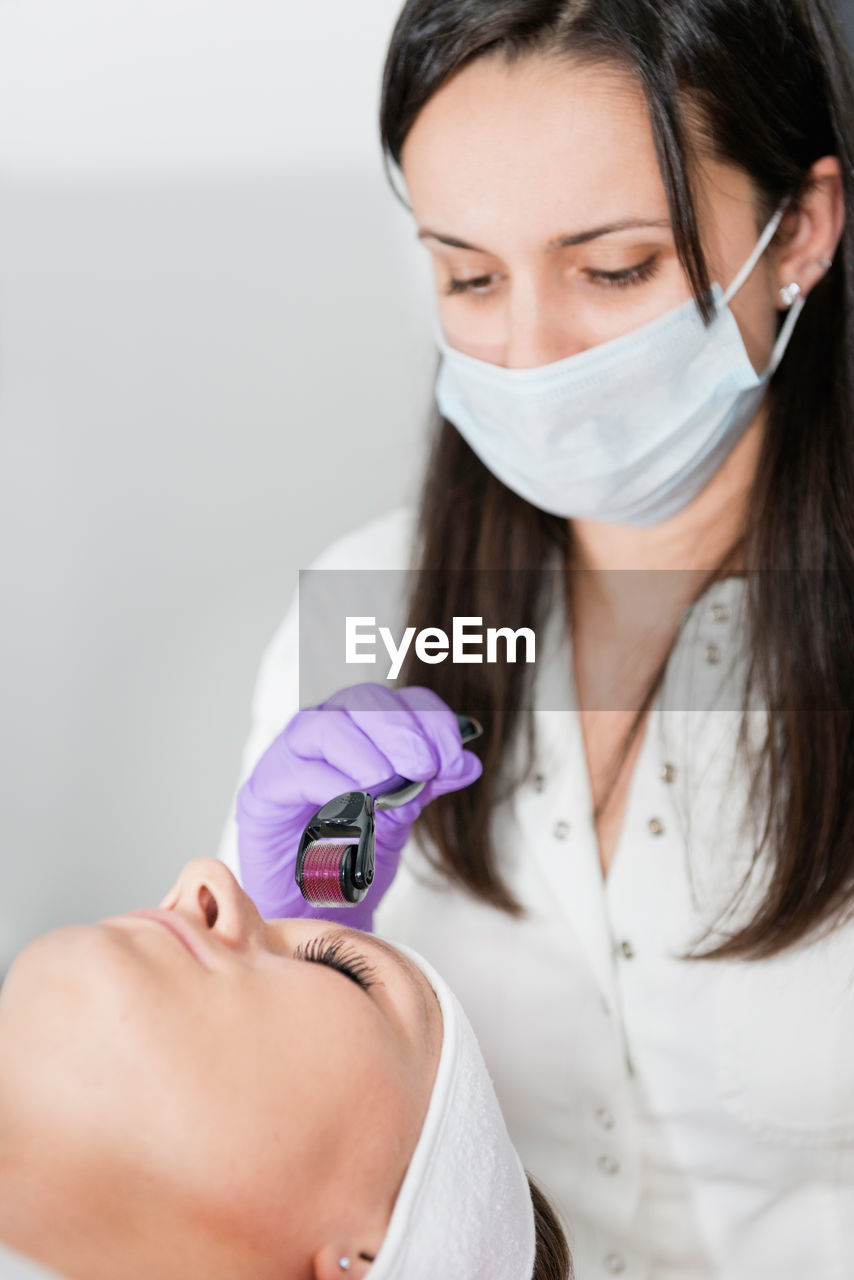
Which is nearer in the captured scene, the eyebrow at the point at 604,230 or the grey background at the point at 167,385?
the eyebrow at the point at 604,230

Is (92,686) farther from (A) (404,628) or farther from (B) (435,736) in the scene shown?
(B) (435,736)

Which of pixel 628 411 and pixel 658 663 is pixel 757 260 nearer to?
pixel 628 411

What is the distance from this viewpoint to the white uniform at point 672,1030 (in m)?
1.21

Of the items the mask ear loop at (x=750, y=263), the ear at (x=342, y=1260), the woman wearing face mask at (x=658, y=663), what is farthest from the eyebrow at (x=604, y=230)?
the ear at (x=342, y=1260)

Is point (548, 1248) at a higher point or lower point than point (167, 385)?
lower

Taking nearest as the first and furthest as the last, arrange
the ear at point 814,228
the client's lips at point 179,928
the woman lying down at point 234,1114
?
the woman lying down at point 234,1114
the client's lips at point 179,928
the ear at point 814,228

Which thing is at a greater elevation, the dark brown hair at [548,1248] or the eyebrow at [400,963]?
the eyebrow at [400,963]

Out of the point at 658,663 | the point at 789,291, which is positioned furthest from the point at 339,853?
the point at 789,291

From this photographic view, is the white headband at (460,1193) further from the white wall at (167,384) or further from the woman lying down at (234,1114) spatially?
the white wall at (167,384)

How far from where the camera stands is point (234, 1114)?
2.59ft

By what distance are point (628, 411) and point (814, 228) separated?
0.98 ft

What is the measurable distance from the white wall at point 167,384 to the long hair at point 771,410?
510 mm

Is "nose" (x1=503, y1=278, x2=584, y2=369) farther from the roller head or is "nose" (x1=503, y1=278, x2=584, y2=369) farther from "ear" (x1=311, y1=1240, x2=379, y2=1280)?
"ear" (x1=311, y1=1240, x2=379, y2=1280)

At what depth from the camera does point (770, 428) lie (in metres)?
1.37
